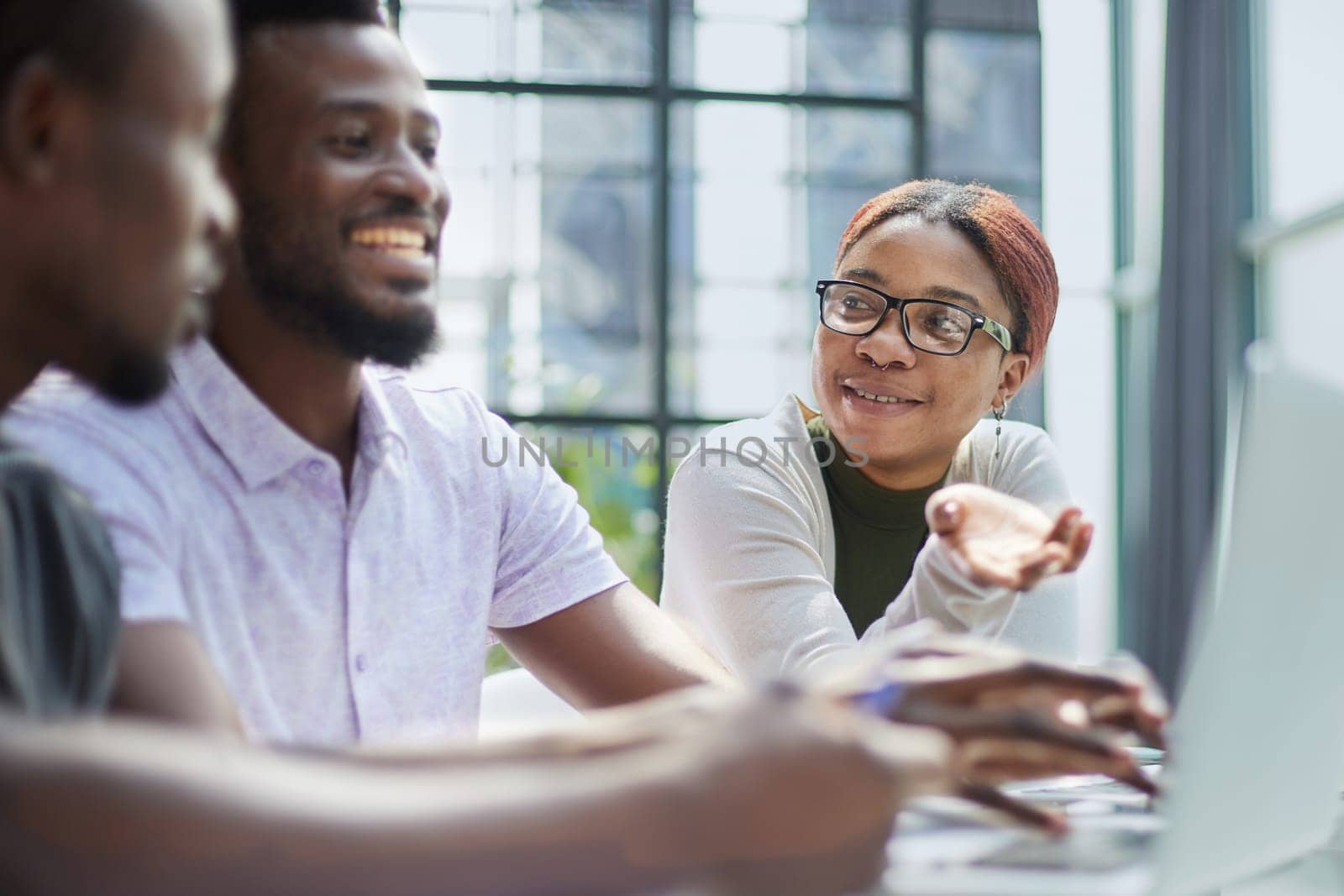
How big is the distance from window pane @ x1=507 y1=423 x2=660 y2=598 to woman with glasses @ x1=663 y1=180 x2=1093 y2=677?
3.54m

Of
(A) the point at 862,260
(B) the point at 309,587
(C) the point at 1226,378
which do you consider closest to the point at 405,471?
(B) the point at 309,587

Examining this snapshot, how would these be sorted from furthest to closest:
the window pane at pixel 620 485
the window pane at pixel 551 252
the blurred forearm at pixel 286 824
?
1. the window pane at pixel 551 252
2. the window pane at pixel 620 485
3. the blurred forearm at pixel 286 824

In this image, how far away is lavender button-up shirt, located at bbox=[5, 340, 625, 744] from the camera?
1088 millimetres

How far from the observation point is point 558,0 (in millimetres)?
6027

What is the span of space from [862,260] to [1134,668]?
1210mm

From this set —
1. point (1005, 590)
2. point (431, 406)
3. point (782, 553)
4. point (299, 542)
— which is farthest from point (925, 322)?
point (299, 542)

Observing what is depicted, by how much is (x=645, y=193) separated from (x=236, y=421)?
492 centimetres

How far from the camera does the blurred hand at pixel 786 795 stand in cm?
58

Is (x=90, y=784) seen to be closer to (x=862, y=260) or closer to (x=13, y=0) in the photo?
(x=13, y=0)

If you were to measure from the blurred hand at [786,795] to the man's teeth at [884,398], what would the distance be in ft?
4.60

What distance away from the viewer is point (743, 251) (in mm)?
5875

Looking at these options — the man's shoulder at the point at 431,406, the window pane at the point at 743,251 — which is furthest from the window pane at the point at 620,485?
the man's shoulder at the point at 431,406

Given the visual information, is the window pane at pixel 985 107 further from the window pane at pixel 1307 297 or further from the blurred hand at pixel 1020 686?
the blurred hand at pixel 1020 686

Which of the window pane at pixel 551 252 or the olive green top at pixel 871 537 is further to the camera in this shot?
the window pane at pixel 551 252
